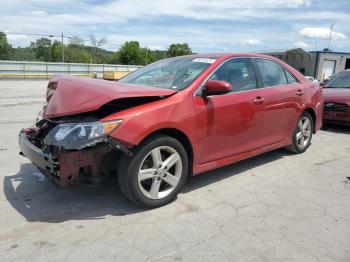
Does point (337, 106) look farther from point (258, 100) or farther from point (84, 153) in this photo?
point (84, 153)

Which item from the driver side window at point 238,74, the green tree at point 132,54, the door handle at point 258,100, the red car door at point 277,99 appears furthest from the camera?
the green tree at point 132,54

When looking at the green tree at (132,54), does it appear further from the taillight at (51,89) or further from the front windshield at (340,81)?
the taillight at (51,89)

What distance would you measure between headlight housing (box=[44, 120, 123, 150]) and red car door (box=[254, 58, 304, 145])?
2.35 meters

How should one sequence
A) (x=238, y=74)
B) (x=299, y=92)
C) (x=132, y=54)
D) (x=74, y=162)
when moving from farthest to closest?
(x=132, y=54) < (x=299, y=92) < (x=238, y=74) < (x=74, y=162)

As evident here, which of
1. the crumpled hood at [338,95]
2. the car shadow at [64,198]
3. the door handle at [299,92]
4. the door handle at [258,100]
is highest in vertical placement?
the door handle at [299,92]

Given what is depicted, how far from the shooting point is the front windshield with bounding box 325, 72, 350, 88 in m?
9.19

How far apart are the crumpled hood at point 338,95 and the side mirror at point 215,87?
16.5 feet

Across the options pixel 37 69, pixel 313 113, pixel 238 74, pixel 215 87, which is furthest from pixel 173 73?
pixel 37 69

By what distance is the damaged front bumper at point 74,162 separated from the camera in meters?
3.31

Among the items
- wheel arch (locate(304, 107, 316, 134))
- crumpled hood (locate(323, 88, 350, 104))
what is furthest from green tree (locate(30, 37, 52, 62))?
wheel arch (locate(304, 107, 316, 134))

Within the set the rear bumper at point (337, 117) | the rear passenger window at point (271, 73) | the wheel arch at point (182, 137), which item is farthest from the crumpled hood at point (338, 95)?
the wheel arch at point (182, 137)

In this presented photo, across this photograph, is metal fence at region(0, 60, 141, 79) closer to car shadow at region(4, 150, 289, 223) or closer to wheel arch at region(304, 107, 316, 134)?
car shadow at region(4, 150, 289, 223)

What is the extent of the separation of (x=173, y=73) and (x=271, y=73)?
162cm

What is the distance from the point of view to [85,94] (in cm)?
366
